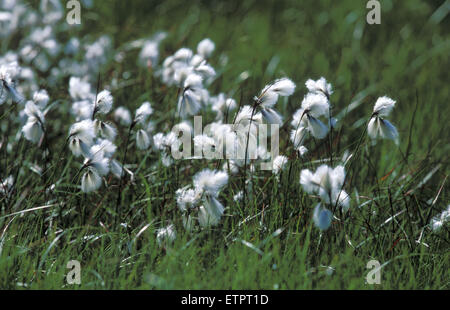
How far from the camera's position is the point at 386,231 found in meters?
2.41

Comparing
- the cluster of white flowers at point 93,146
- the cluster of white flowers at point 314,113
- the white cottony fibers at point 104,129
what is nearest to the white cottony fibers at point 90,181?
the cluster of white flowers at point 93,146

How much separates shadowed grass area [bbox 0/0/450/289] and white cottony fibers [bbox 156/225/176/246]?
4 cm

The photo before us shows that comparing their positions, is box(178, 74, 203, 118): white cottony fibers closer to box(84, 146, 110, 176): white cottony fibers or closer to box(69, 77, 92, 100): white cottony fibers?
box(84, 146, 110, 176): white cottony fibers

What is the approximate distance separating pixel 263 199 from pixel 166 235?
0.47 metres

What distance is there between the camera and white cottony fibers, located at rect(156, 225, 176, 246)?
2.20 m

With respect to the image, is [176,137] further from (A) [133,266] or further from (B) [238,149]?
(A) [133,266]

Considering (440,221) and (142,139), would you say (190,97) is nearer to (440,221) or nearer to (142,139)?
(142,139)

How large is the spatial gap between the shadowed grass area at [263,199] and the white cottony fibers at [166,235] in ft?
0.14

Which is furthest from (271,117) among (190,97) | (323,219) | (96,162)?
(96,162)

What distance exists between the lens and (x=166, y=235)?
2.19 metres

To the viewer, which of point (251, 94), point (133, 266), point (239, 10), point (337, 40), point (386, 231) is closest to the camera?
point (133, 266)

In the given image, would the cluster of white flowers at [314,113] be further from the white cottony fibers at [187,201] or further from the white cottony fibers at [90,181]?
the white cottony fibers at [90,181]
